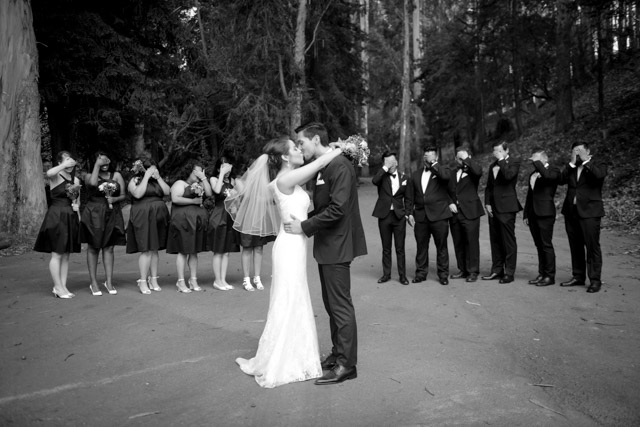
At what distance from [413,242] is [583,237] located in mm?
5294

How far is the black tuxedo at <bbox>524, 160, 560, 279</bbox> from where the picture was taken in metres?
8.63

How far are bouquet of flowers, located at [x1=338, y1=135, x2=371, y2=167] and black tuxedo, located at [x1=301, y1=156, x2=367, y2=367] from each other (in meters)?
0.11

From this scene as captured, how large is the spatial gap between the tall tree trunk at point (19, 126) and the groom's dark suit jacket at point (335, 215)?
11613mm

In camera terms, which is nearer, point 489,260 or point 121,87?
point 489,260

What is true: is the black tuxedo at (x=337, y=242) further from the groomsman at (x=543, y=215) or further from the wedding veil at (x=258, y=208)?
the groomsman at (x=543, y=215)

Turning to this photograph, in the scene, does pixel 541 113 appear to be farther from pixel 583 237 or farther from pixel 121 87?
pixel 583 237

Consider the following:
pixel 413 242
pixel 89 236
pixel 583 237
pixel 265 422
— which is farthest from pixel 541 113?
pixel 265 422

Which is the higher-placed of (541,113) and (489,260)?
(541,113)

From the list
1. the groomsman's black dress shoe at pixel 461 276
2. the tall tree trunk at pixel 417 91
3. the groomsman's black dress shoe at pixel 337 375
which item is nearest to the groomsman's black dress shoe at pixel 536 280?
the groomsman's black dress shoe at pixel 461 276

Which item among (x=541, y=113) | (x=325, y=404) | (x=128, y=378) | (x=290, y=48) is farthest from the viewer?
(x=541, y=113)

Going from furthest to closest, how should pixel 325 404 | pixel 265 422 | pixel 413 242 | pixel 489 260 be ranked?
pixel 413 242 < pixel 489 260 < pixel 325 404 < pixel 265 422

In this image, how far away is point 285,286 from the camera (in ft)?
16.9

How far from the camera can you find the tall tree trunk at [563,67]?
24688 mm

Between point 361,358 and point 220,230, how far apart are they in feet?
13.7
